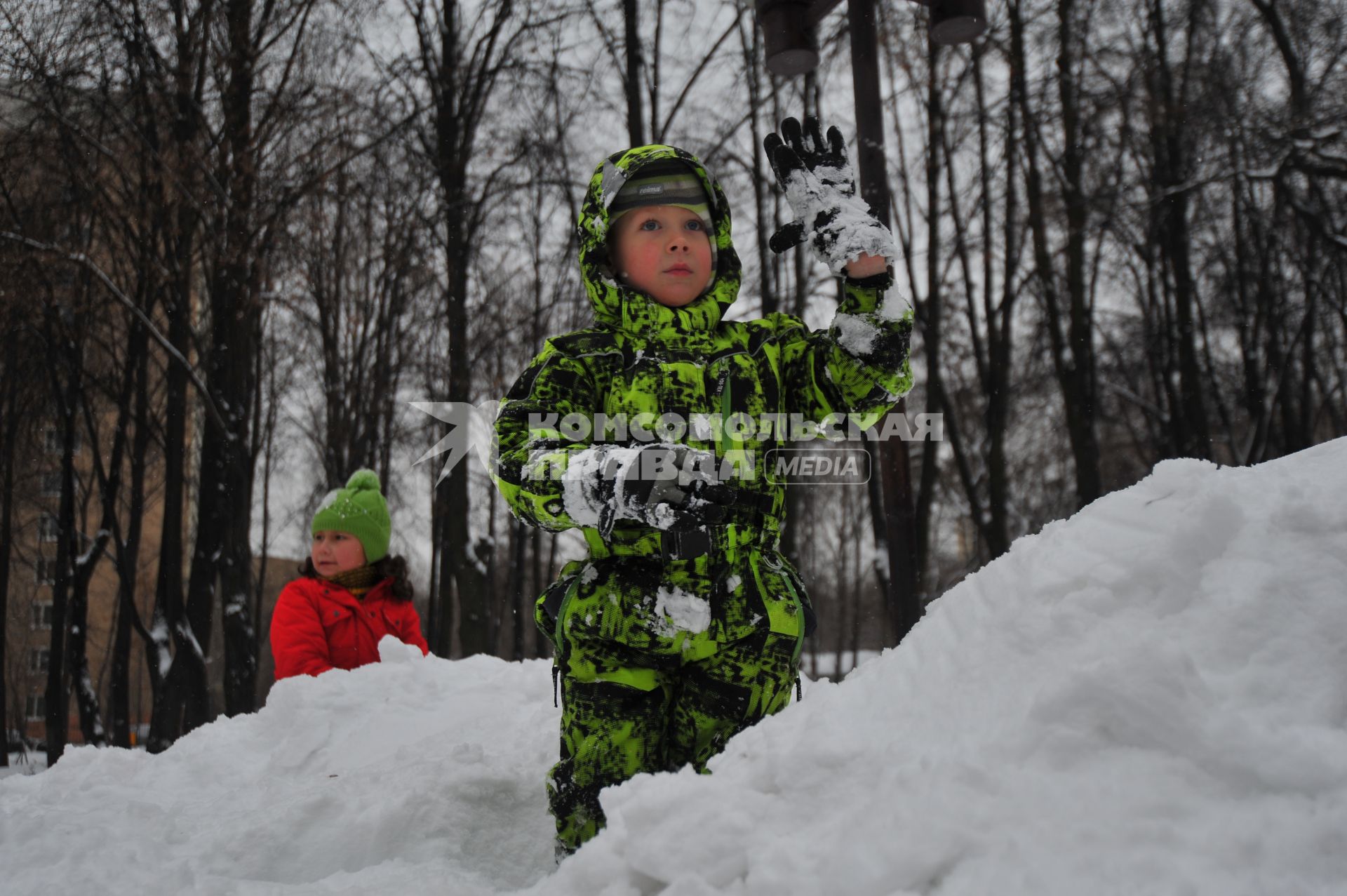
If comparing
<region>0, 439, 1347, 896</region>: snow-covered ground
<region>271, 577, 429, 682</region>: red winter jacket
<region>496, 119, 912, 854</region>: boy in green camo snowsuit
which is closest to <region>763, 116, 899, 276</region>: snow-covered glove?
<region>496, 119, 912, 854</region>: boy in green camo snowsuit

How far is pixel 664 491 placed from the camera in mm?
2008

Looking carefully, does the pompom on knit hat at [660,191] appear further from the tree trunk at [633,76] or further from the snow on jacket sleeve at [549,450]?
the tree trunk at [633,76]

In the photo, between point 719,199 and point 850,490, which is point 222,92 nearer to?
point 719,199

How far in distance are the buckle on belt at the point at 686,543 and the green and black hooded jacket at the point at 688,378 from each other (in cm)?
12

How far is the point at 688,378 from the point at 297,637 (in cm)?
359

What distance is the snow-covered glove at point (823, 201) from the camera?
240 centimetres

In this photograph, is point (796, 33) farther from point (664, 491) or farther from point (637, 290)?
point (664, 491)

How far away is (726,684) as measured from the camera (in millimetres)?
2266

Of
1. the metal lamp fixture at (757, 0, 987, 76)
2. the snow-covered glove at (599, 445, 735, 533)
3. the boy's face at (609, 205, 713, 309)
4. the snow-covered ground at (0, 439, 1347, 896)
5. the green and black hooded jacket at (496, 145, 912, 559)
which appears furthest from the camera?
the metal lamp fixture at (757, 0, 987, 76)

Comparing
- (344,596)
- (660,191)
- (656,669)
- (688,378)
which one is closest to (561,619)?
(656,669)

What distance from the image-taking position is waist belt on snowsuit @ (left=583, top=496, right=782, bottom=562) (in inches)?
82.7

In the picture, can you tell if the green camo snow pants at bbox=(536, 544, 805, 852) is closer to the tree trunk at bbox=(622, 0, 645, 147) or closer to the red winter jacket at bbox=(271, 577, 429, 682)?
the red winter jacket at bbox=(271, 577, 429, 682)

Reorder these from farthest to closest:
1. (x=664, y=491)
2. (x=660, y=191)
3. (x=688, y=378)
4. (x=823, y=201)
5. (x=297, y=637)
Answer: (x=297, y=637) < (x=660, y=191) < (x=823, y=201) < (x=688, y=378) < (x=664, y=491)

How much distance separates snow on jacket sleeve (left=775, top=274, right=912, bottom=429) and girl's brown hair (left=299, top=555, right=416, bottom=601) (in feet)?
11.9
